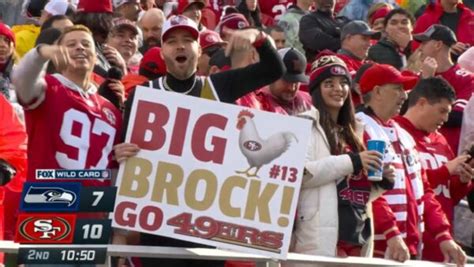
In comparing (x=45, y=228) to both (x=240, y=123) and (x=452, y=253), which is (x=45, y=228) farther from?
(x=452, y=253)

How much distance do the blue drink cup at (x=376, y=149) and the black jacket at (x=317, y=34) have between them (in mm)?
5552

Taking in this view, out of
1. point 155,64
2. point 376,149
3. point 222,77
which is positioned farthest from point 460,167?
point 222,77

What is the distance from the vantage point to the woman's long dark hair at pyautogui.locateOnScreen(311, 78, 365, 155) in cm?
982

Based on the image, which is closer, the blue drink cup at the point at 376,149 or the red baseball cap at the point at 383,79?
the blue drink cup at the point at 376,149

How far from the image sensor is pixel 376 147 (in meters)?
9.61

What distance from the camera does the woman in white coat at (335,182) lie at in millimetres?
9531

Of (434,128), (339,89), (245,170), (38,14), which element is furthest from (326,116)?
(38,14)

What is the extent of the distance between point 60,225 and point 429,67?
564 cm

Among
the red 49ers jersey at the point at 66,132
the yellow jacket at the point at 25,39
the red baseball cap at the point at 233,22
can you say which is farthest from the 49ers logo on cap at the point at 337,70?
the red baseball cap at the point at 233,22

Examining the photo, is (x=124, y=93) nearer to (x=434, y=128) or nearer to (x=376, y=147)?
(x=376, y=147)

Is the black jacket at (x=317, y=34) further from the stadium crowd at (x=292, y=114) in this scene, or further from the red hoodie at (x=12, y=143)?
the red hoodie at (x=12, y=143)

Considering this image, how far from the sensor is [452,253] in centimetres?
1040

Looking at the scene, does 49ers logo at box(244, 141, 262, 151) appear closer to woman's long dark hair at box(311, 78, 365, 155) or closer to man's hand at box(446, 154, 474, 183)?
woman's long dark hair at box(311, 78, 365, 155)

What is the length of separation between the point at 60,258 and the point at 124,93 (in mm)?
2073
